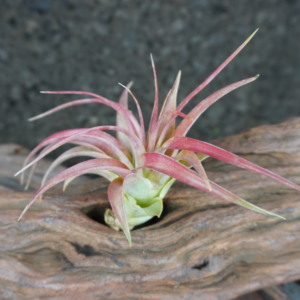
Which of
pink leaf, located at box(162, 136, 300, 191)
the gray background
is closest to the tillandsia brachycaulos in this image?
pink leaf, located at box(162, 136, 300, 191)

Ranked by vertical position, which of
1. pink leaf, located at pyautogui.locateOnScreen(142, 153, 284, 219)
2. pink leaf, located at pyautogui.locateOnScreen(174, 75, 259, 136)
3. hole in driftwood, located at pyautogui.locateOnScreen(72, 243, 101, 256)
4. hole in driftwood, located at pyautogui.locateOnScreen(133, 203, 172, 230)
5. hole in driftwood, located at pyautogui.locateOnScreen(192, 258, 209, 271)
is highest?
pink leaf, located at pyautogui.locateOnScreen(174, 75, 259, 136)

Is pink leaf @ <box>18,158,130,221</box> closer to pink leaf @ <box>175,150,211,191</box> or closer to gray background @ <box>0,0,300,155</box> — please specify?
pink leaf @ <box>175,150,211,191</box>

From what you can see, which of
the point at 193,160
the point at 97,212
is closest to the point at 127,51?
the point at 97,212

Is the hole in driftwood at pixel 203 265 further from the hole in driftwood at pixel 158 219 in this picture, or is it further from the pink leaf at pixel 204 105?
the pink leaf at pixel 204 105

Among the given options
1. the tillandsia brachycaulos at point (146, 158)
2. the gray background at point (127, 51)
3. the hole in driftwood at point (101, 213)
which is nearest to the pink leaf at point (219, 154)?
the tillandsia brachycaulos at point (146, 158)

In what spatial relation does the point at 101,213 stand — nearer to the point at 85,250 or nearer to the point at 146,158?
the point at 85,250
